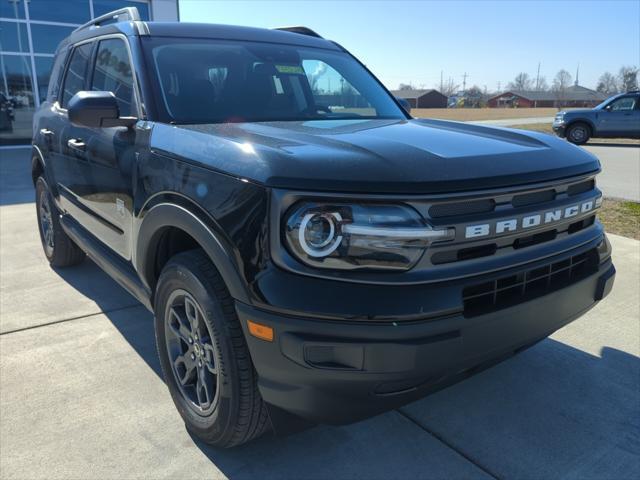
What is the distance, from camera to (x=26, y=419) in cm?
254

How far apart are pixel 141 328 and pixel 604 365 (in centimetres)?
284

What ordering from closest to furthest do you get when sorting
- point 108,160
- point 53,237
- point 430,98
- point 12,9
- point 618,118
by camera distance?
1. point 108,160
2. point 53,237
3. point 12,9
4. point 618,118
5. point 430,98

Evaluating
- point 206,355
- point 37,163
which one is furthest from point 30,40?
point 206,355

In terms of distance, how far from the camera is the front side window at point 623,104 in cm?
1661

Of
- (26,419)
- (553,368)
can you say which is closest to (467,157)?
(553,368)

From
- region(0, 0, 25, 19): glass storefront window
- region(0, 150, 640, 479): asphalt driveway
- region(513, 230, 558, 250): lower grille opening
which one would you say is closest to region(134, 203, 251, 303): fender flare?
region(0, 150, 640, 479): asphalt driveway

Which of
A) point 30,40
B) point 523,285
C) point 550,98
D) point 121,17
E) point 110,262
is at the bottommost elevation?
point 110,262

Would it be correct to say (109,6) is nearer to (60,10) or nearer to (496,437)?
(60,10)

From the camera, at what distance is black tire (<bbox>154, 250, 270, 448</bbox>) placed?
2.00 metres

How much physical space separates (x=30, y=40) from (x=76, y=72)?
13.9 meters

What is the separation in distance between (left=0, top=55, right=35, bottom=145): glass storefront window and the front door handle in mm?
14118

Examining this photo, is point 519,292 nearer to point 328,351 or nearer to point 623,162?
point 328,351

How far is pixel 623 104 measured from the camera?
16.8 metres

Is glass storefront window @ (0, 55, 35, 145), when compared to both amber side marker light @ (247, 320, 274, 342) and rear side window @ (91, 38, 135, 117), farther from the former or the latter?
amber side marker light @ (247, 320, 274, 342)
